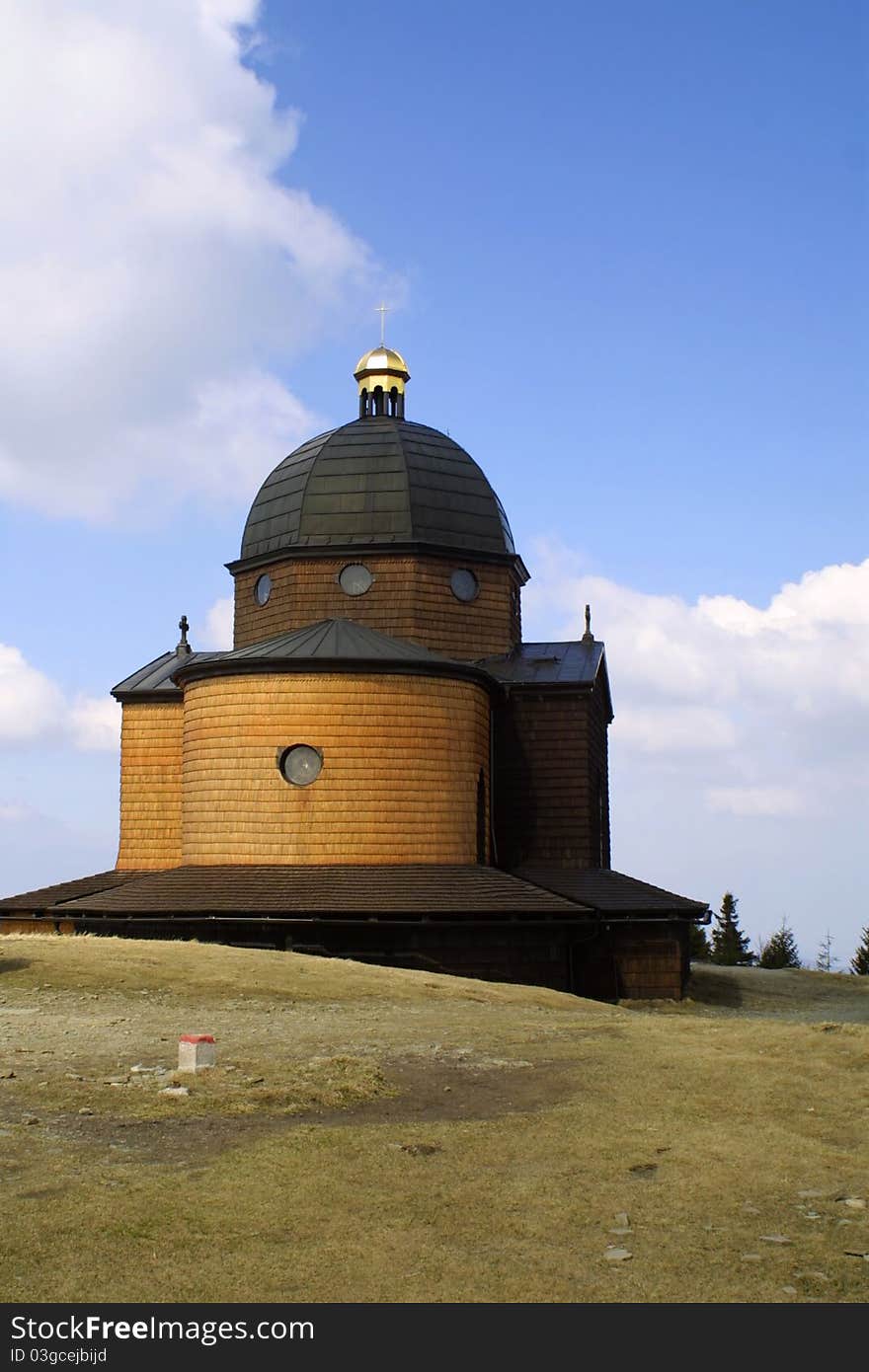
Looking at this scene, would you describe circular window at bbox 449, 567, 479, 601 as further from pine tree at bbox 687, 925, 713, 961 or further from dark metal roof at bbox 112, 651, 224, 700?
pine tree at bbox 687, 925, 713, 961

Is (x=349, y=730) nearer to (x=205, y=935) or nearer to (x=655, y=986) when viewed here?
(x=205, y=935)

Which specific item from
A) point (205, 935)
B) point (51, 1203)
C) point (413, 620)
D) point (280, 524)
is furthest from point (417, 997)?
point (280, 524)

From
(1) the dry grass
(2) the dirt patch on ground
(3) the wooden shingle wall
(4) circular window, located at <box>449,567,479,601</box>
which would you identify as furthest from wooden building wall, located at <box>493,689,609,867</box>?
(1) the dry grass

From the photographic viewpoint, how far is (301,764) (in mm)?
30906

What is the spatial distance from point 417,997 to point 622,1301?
45.5 feet

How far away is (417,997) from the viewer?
21.1 metres

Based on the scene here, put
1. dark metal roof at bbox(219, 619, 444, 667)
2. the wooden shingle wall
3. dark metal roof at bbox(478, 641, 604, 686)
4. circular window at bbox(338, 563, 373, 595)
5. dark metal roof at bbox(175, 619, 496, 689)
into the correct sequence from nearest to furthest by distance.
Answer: dark metal roof at bbox(175, 619, 496, 689), dark metal roof at bbox(219, 619, 444, 667), the wooden shingle wall, dark metal roof at bbox(478, 641, 604, 686), circular window at bbox(338, 563, 373, 595)

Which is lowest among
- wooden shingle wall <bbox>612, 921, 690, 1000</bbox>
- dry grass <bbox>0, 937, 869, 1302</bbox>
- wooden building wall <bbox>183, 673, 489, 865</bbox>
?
dry grass <bbox>0, 937, 869, 1302</bbox>

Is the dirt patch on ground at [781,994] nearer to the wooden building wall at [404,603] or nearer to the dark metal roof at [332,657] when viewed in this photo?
the dark metal roof at [332,657]

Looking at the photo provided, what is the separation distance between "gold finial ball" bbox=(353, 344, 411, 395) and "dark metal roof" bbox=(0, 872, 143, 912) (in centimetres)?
1646

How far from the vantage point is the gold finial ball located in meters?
43.4

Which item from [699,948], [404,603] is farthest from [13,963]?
[699,948]

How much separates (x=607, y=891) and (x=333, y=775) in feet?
25.2

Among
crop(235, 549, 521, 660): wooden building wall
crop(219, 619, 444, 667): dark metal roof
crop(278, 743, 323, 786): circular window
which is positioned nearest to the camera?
crop(278, 743, 323, 786): circular window
